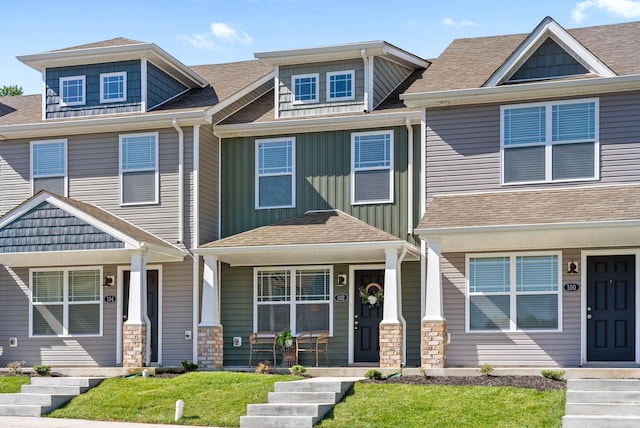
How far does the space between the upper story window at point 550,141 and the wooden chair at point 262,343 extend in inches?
241

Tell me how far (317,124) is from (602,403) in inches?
372

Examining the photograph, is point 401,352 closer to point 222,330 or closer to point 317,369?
point 317,369

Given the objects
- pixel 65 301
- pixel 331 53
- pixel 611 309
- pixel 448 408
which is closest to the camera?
pixel 448 408

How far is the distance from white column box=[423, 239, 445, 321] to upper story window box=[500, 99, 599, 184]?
7.27ft

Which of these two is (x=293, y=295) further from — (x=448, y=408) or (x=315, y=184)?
(x=448, y=408)

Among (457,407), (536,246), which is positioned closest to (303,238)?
(536,246)

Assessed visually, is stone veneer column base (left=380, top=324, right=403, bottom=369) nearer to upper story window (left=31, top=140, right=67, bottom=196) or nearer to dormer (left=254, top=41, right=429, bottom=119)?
dormer (left=254, top=41, right=429, bottom=119)

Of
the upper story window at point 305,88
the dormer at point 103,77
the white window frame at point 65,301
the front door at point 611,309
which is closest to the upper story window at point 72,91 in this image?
the dormer at point 103,77

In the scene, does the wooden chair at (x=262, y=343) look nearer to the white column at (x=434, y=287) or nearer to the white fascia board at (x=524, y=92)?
the white column at (x=434, y=287)

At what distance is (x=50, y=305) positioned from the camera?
23078 mm

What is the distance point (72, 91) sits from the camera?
2358 centimetres

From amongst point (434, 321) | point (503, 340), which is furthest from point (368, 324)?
point (503, 340)

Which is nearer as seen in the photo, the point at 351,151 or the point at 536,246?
the point at 536,246

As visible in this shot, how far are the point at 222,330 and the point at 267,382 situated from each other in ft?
14.4
